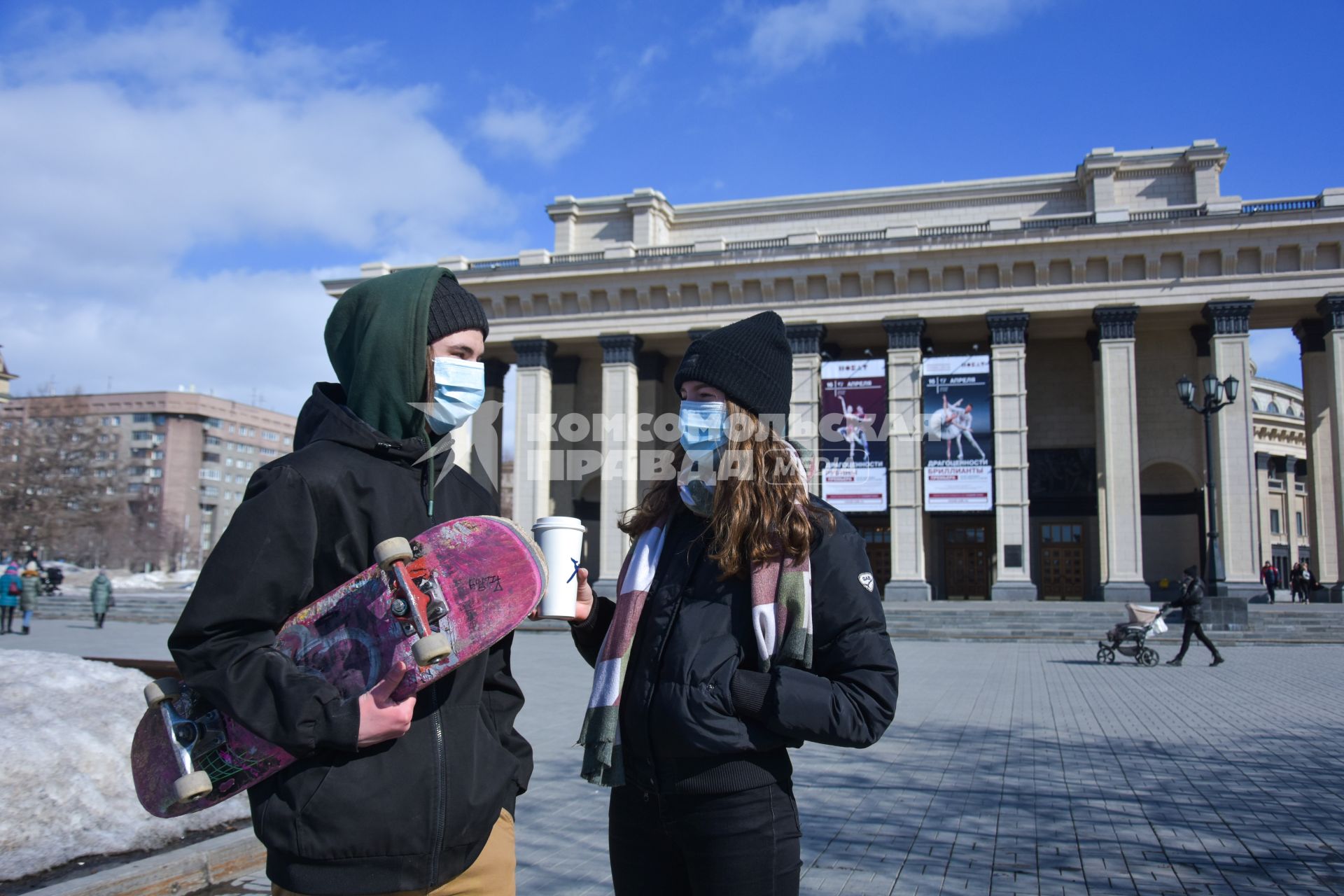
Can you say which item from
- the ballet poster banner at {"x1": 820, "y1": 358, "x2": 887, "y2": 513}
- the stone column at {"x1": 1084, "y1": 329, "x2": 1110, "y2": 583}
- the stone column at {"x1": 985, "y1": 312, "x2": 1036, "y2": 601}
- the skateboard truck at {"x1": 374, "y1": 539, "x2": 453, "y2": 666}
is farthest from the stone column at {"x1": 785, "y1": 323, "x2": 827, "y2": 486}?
the skateboard truck at {"x1": 374, "y1": 539, "x2": 453, "y2": 666}

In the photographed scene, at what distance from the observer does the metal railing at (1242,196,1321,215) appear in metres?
33.2

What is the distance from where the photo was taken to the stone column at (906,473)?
1353 inches

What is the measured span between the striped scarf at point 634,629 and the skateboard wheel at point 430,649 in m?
0.61

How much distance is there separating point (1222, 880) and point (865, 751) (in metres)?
3.63

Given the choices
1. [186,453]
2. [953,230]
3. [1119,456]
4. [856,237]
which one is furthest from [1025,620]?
[186,453]

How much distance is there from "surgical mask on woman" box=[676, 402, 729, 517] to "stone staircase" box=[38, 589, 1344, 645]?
21.1 metres

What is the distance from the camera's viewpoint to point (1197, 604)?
1623 centimetres

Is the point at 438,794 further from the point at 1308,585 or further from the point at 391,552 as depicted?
the point at 1308,585

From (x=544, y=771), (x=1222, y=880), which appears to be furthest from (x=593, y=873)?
(x=1222, y=880)

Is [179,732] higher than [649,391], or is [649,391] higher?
[649,391]

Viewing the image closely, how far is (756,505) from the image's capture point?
2.37m

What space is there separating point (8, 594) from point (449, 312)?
23534 mm

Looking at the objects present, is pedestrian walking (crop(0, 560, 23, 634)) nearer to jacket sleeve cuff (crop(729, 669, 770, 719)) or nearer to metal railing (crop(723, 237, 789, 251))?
jacket sleeve cuff (crop(729, 669, 770, 719))

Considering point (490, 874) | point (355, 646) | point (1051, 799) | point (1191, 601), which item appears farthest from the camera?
point (1191, 601)
